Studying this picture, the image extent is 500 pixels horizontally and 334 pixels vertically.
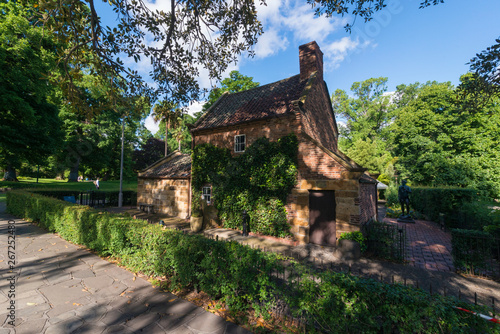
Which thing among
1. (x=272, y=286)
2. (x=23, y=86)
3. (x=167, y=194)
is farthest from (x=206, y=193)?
(x=23, y=86)

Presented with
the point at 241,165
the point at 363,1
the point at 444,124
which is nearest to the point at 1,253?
the point at 241,165

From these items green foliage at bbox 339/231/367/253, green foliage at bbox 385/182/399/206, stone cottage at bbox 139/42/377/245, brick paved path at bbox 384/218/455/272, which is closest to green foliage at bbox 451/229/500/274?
brick paved path at bbox 384/218/455/272

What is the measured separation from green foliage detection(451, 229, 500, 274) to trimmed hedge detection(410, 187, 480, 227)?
262 inches

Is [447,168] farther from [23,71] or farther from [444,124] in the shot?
[23,71]

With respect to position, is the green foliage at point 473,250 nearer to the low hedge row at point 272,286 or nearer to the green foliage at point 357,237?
the green foliage at point 357,237

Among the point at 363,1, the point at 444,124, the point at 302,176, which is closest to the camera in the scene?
the point at 363,1

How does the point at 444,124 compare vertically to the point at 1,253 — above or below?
above

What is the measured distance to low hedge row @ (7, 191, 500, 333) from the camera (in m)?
2.64

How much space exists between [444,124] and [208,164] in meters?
29.8

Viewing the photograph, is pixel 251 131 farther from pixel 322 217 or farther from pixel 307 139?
pixel 322 217

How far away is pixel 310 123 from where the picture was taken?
36.8 ft

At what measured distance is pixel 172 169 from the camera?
1664cm

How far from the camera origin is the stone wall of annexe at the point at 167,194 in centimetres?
1482

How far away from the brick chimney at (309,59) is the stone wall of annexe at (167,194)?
1077cm
